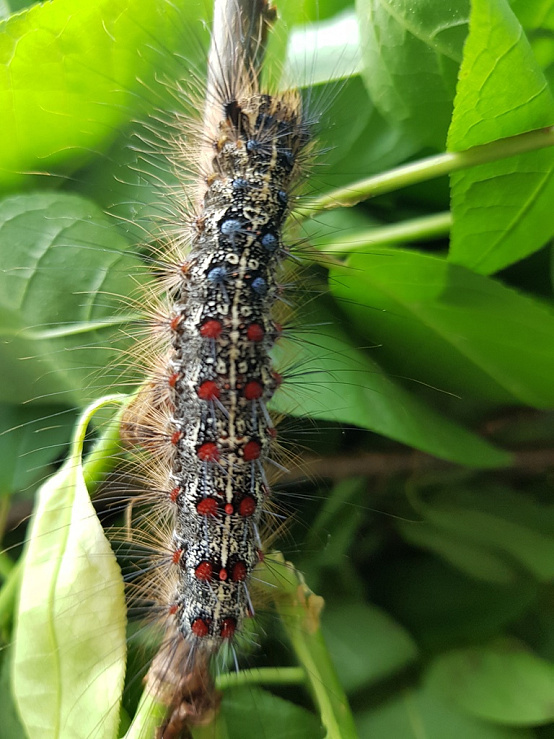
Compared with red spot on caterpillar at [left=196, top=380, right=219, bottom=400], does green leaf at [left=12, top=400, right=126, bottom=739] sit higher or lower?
lower

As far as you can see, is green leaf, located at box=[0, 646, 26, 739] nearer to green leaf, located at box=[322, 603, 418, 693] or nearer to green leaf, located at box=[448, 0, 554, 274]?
green leaf, located at box=[322, 603, 418, 693]

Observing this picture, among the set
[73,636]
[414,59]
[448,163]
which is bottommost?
[73,636]

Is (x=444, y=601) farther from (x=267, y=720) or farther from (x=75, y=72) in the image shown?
(x=75, y=72)

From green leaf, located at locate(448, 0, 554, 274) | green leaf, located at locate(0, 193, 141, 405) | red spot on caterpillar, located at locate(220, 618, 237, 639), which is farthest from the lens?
green leaf, located at locate(0, 193, 141, 405)

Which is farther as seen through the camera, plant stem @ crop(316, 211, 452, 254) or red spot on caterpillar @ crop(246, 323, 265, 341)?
plant stem @ crop(316, 211, 452, 254)

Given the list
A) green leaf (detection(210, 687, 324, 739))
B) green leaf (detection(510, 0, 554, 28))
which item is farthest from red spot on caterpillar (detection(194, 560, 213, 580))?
green leaf (detection(510, 0, 554, 28))

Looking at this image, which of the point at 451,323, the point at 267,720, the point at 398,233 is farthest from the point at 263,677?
the point at 398,233

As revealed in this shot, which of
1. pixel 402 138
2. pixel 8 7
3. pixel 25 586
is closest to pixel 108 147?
pixel 8 7
